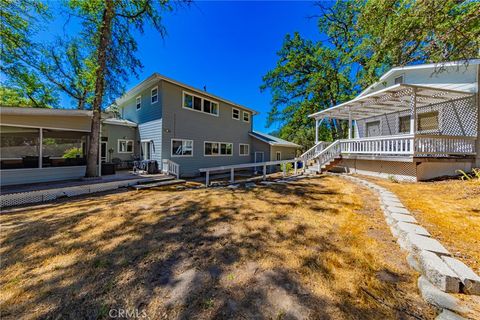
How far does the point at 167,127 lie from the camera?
11.3 meters

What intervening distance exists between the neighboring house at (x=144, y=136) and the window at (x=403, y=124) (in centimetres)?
882

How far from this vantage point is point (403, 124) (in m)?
11.0

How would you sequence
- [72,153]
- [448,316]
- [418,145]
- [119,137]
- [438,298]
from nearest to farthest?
[448,316]
[438,298]
[418,145]
[72,153]
[119,137]

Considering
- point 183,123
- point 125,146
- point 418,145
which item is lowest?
point 418,145

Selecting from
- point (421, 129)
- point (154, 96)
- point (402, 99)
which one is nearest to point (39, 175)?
point (154, 96)

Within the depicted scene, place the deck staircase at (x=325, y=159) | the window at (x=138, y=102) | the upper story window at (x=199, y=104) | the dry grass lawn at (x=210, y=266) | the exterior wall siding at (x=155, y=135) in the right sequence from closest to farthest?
1. the dry grass lawn at (x=210, y=266)
2. the deck staircase at (x=325, y=159)
3. the exterior wall siding at (x=155, y=135)
4. the upper story window at (x=199, y=104)
5. the window at (x=138, y=102)

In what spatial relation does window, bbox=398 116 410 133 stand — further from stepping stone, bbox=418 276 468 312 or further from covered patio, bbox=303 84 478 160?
stepping stone, bbox=418 276 468 312

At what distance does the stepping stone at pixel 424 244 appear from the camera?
234cm

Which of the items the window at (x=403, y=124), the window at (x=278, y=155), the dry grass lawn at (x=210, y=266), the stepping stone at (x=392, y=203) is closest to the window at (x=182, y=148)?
the dry grass lawn at (x=210, y=266)

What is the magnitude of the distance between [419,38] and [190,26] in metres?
10.5

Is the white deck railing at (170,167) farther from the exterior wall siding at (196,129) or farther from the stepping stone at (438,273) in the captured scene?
the stepping stone at (438,273)

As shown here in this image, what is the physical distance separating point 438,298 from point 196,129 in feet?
41.8

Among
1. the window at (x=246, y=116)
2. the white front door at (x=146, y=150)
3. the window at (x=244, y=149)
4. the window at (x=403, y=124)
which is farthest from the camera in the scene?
the window at (x=246, y=116)

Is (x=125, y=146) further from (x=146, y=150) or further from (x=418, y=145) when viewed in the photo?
(x=418, y=145)
